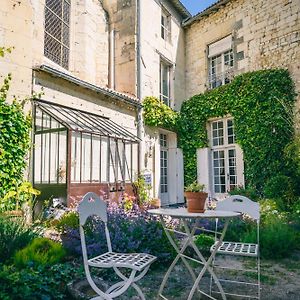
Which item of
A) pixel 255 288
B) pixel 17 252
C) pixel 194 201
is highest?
pixel 194 201

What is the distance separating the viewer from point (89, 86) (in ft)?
24.6

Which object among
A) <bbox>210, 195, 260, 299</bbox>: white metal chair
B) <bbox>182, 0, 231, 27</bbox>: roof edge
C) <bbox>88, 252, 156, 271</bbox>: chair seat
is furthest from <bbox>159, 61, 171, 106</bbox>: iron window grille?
<bbox>88, 252, 156, 271</bbox>: chair seat

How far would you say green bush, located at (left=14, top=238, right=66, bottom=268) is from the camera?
300cm

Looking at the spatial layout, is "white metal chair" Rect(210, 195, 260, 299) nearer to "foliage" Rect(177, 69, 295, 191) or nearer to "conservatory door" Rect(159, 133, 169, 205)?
"foliage" Rect(177, 69, 295, 191)

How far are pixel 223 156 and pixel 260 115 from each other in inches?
78.9

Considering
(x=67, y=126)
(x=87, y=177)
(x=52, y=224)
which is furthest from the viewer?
(x=87, y=177)

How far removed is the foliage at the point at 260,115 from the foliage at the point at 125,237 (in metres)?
5.79

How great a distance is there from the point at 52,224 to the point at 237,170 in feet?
21.1

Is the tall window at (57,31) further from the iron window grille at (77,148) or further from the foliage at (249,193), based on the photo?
the foliage at (249,193)

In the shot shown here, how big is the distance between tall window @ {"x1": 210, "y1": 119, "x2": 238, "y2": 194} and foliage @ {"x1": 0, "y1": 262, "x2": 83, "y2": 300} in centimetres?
778

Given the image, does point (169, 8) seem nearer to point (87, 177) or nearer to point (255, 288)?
point (87, 177)

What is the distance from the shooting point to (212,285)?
3127 millimetres

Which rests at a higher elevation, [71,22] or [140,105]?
[71,22]

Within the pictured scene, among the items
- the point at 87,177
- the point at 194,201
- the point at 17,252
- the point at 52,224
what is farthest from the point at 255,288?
the point at 87,177
